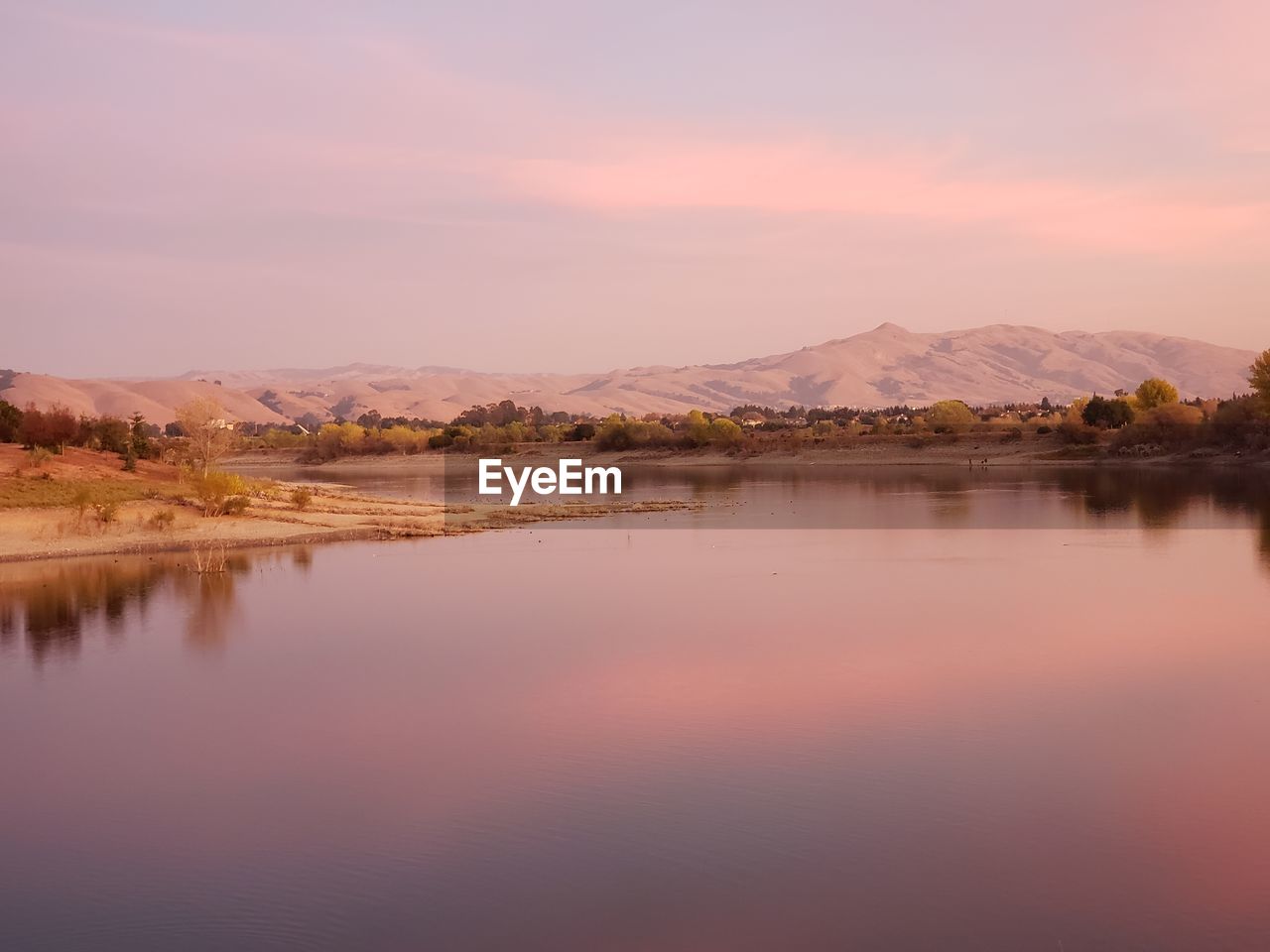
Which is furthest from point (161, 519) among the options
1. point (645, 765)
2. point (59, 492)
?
point (645, 765)

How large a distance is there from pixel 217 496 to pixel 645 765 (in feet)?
92.5

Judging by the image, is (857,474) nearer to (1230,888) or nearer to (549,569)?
(549,569)

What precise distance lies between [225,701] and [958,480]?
50643 mm

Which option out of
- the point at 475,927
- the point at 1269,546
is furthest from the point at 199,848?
the point at 1269,546

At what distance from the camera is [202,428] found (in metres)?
49.9

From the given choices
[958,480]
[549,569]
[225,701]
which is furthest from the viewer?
[958,480]

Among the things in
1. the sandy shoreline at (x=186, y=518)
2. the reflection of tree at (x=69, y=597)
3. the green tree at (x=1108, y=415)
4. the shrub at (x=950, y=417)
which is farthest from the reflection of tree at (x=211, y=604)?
the shrub at (x=950, y=417)

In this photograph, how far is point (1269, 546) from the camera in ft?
97.3

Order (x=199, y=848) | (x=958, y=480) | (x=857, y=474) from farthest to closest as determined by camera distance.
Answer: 1. (x=857, y=474)
2. (x=958, y=480)
3. (x=199, y=848)

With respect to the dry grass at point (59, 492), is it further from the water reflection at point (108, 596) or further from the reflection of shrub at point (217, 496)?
the water reflection at point (108, 596)
